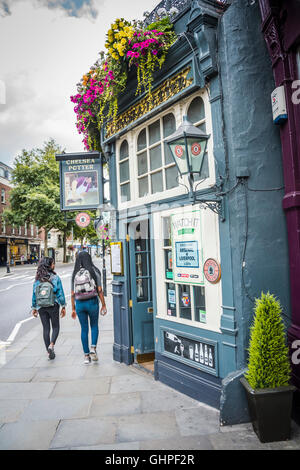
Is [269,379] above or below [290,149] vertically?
below

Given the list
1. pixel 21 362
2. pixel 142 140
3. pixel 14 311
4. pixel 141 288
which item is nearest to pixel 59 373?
pixel 21 362

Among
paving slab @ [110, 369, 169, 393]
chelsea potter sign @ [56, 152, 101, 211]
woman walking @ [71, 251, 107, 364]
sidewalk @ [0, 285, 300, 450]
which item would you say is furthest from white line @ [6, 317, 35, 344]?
paving slab @ [110, 369, 169, 393]

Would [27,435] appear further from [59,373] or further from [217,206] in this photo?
[217,206]

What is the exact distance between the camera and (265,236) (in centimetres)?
372

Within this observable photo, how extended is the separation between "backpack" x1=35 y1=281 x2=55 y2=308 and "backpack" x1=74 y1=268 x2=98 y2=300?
0.62 meters

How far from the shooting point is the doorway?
19.0ft

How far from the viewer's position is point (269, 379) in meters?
3.19

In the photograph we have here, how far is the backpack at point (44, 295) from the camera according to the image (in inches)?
236

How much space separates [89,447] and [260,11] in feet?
16.9

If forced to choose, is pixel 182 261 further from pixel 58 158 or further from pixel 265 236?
pixel 58 158

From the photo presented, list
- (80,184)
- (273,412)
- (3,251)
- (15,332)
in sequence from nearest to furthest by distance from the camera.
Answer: (273,412), (80,184), (15,332), (3,251)

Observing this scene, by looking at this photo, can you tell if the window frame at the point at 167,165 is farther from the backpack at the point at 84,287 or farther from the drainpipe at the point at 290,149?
the backpack at the point at 84,287

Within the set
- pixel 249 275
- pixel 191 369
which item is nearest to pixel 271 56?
pixel 249 275

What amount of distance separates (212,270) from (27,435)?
273cm
